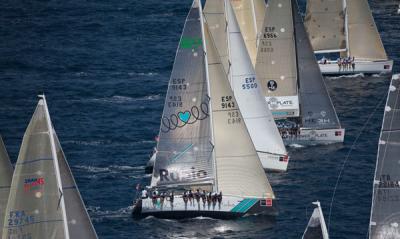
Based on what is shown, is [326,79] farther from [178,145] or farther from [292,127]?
[178,145]

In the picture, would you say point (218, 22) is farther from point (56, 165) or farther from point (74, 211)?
point (56, 165)

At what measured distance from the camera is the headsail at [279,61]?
130m

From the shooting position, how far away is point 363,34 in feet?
518

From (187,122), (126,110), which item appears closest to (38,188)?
(187,122)

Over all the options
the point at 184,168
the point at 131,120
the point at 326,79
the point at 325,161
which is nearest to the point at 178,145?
the point at 184,168

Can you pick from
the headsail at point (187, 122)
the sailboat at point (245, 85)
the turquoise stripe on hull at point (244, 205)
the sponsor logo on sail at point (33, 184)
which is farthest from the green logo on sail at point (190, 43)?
the sponsor logo on sail at point (33, 184)

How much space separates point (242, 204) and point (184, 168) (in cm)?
515

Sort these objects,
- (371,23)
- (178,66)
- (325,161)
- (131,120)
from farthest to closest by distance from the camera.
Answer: (371,23) < (131,120) < (325,161) < (178,66)

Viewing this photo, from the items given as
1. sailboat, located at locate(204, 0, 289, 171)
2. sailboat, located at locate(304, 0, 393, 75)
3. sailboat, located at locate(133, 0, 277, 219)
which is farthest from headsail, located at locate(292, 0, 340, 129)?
sailboat, located at locate(304, 0, 393, 75)

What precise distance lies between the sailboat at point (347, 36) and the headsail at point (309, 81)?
25.7 meters

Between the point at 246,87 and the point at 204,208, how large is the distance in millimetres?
13936

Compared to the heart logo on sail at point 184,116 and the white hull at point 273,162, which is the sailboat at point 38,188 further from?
the white hull at point 273,162

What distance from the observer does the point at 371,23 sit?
15675 cm

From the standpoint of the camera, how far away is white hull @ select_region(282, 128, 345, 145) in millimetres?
131125
